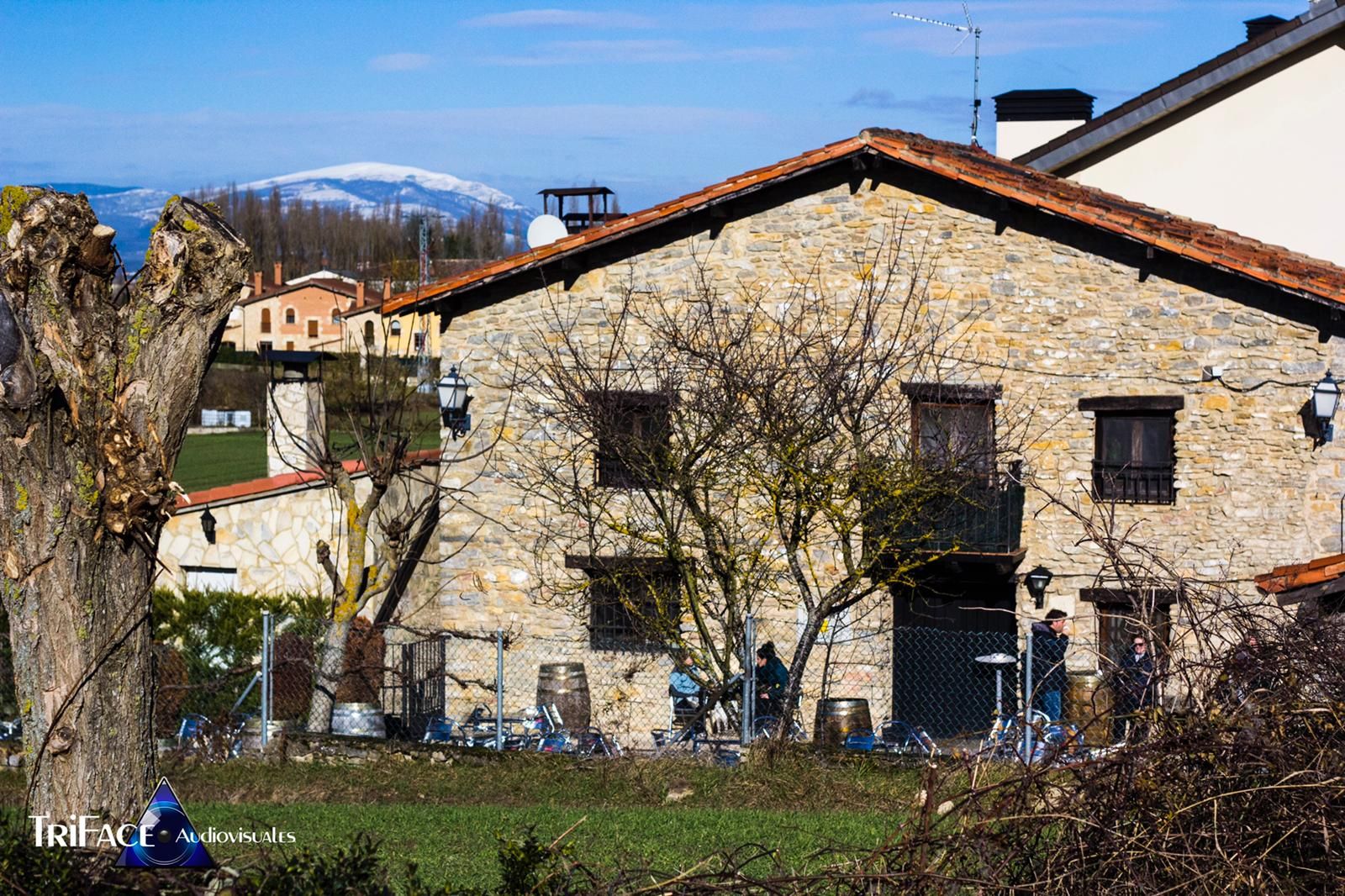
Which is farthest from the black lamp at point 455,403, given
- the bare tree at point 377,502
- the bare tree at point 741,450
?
the bare tree at point 741,450

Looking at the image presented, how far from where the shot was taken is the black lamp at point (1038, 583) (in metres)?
14.6

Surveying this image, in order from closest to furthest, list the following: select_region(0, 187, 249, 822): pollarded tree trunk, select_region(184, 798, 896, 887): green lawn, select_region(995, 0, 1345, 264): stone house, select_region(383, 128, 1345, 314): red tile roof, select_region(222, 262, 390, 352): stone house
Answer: select_region(0, 187, 249, 822): pollarded tree trunk
select_region(184, 798, 896, 887): green lawn
select_region(383, 128, 1345, 314): red tile roof
select_region(995, 0, 1345, 264): stone house
select_region(222, 262, 390, 352): stone house

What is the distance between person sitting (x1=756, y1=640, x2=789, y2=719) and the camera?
1325cm

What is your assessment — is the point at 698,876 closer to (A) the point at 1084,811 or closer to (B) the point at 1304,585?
(A) the point at 1084,811

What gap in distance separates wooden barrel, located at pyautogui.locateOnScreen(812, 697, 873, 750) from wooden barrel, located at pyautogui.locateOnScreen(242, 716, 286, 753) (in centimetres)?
477

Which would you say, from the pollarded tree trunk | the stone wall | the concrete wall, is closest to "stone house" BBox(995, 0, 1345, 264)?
the concrete wall

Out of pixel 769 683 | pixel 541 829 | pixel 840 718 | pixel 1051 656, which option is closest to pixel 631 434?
pixel 769 683

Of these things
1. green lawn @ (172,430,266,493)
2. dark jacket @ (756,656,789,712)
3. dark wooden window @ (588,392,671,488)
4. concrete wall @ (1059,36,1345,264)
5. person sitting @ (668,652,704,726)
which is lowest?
person sitting @ (668,652,704,726)

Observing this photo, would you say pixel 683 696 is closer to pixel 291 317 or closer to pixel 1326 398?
pixel 1326 398

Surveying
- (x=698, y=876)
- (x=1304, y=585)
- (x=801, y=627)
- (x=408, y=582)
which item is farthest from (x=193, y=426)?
(x=698, y=876)

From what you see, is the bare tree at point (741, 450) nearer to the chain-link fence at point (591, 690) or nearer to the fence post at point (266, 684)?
the chain-link fence at point (591, 690)

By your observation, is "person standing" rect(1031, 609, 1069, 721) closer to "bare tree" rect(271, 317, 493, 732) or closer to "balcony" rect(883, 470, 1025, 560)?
"balcony" rect(883, 470, 1025, 560)

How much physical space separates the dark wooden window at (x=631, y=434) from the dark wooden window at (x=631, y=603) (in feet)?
2.81

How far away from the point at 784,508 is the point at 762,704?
220 cm
